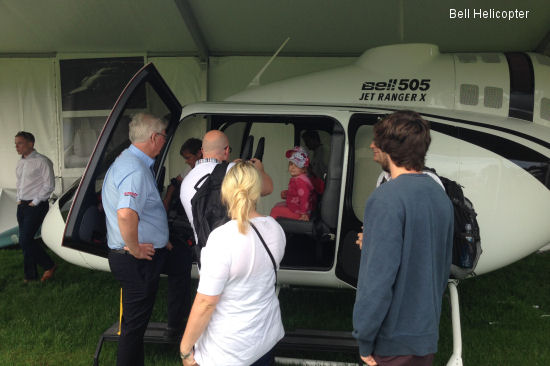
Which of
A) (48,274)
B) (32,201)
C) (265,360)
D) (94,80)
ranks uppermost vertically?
(94,80)

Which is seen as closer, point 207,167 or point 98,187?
point 207,167

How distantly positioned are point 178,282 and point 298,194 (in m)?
1.26

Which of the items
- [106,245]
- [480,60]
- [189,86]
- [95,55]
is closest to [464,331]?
[480,60]

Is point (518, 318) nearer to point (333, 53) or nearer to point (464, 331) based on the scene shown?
point (464, 331)

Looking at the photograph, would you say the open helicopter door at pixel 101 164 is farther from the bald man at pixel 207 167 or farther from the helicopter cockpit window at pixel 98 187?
the bald man at pixel 207 167

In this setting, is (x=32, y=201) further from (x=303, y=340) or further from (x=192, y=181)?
(x=303, y=340)

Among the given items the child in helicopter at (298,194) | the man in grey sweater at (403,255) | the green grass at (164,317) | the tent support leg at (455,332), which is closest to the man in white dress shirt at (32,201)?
the green grass at (164,317)

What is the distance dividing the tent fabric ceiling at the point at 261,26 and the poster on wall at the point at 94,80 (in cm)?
29

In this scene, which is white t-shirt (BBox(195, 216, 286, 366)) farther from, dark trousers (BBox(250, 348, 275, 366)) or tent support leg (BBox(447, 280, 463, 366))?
tent support leg (BBox(447, 280, 463, 366))

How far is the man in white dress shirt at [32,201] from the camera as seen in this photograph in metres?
4.72

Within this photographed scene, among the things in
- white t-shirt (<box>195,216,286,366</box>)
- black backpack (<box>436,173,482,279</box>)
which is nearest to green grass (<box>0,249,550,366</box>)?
black backpack (<box>436,173,482,279</box>)

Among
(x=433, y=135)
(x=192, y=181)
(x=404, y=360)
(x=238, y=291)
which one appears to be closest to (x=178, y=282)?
(x=192, y=181)

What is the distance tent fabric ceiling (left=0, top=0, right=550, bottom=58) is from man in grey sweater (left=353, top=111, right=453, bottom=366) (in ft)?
14.1

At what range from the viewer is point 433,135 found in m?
3.16
